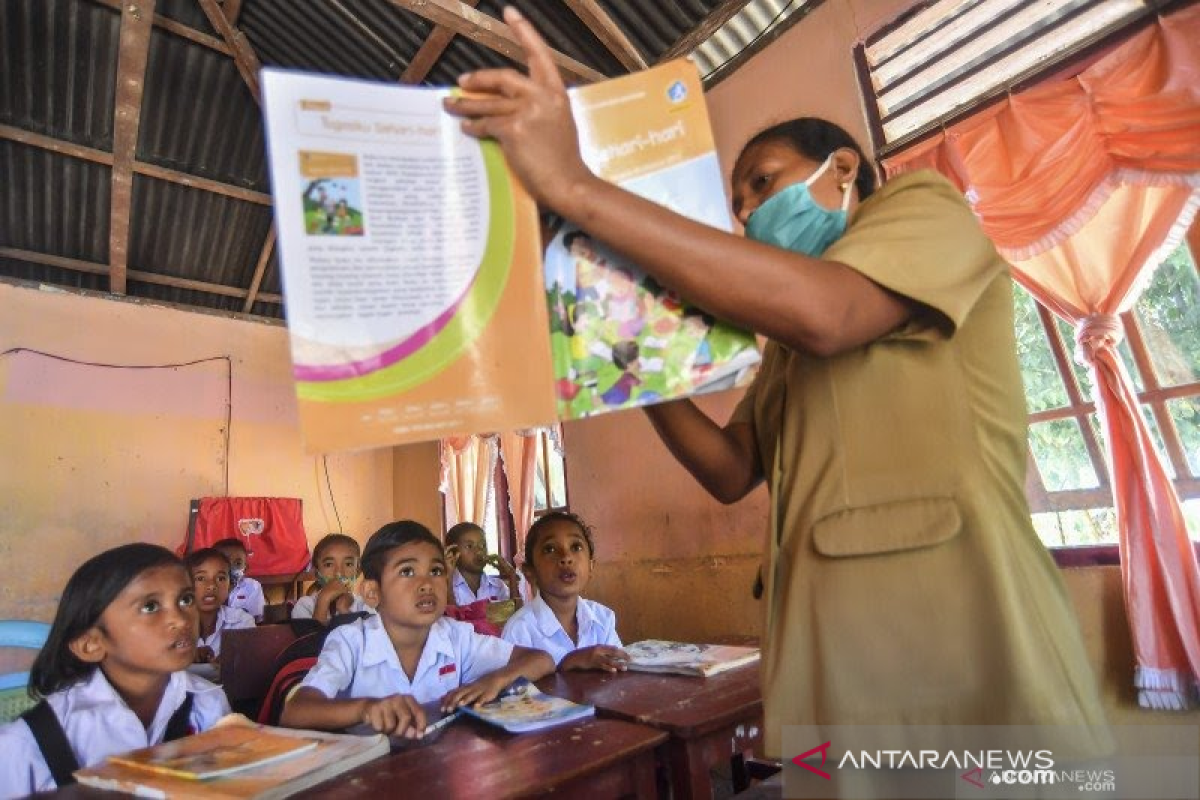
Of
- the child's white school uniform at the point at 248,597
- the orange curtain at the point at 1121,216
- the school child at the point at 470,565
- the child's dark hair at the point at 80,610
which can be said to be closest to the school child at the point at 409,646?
the child's dark hair at the point at 80,610

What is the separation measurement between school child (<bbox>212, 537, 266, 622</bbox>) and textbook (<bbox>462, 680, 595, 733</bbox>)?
4069 millimetres

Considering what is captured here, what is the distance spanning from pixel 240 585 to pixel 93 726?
13.1 ft

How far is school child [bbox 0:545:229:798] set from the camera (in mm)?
1502

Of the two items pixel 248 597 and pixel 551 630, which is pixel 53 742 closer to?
pixel 551 630

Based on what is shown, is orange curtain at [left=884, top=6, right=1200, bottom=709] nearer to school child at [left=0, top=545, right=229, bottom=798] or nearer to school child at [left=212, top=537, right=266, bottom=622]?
school child at [left=0, top=545, right=229, bottom=798]

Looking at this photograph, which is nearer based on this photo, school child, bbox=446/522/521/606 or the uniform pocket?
the uniform pocket

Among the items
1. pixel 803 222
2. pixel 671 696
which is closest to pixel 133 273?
pixel 671 696

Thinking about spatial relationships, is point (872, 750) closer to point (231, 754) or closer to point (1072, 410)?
point (231, 754)

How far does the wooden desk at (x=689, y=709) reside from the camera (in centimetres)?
132

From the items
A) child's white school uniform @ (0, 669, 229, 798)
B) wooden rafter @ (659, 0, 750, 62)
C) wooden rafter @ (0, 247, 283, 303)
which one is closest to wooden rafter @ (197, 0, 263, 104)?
wooden rafter @ (0, 247, 283, 303)

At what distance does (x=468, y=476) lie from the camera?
641cm

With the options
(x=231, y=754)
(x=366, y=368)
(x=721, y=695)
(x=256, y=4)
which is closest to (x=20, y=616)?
(x=256, y=4)

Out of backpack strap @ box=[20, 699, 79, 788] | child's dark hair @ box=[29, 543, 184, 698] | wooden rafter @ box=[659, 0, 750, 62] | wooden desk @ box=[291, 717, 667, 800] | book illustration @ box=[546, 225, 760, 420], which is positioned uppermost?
wooden rafter @ box=[659, 0, 750, 62]

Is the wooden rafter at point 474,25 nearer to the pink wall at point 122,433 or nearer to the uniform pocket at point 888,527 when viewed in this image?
the uniform pocket at point 888,527
